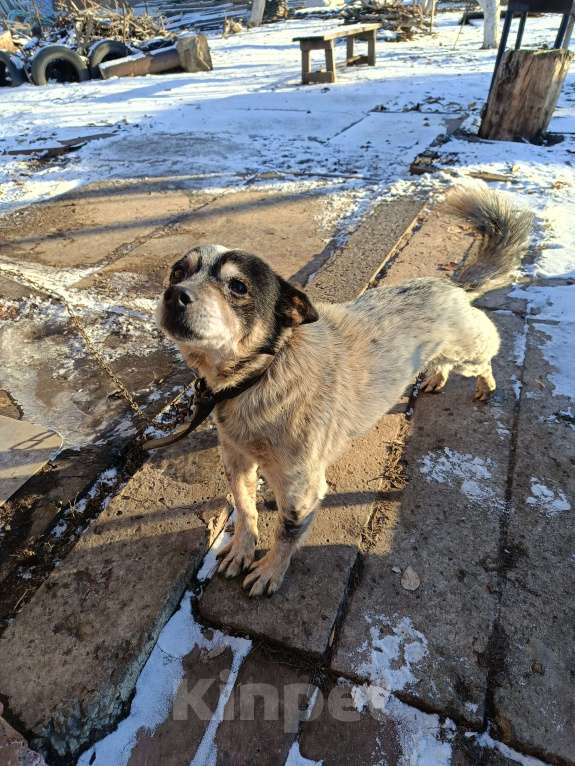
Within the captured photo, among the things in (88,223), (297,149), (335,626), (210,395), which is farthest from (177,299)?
(297,149)

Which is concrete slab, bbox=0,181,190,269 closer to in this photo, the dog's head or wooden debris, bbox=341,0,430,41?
the dog's head

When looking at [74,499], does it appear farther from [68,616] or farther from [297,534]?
[297,534]

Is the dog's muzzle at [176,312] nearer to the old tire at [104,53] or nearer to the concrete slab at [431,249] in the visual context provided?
the concrete slab at [431,249]

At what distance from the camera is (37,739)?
1733 millimetres

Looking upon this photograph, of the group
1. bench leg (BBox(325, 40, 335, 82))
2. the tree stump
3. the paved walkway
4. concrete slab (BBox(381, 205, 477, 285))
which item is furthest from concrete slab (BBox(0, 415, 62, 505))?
bench leg (BBox(325, 40, 335, 82))

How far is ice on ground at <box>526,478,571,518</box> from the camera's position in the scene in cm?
250

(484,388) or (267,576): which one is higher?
(267,576)

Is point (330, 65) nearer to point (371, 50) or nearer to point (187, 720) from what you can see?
point (371, 50)

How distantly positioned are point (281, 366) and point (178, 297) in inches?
21.4

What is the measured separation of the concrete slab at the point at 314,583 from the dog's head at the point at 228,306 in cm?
103

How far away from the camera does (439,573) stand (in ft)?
7.45

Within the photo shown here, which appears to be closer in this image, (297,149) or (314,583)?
(314,583)

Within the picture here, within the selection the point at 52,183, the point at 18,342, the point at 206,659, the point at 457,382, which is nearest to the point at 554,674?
the point at 206,659

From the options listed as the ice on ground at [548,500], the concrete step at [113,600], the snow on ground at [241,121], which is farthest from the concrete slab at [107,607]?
the snow on ground at [241,121]
